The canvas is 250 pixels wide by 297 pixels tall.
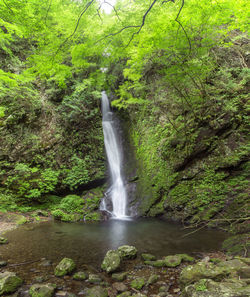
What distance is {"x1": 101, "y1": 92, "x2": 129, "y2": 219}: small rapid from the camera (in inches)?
376

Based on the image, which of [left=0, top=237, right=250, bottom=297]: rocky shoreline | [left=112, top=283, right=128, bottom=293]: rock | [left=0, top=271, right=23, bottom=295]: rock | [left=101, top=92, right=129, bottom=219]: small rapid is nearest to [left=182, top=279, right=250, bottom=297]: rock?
[left=0, top=237, right=250, bottom=297]: rocky shoreline

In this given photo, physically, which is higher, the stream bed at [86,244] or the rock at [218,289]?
the rock at [218,289]

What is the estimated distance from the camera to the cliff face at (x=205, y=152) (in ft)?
22.5

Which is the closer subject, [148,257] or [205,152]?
[148,257]

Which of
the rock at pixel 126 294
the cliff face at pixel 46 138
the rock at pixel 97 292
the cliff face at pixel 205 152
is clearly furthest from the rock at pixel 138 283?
the cliff face at pixel 46 138

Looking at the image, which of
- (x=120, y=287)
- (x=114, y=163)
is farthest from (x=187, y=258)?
(x=114, y=163)

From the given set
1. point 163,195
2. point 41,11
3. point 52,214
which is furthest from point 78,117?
point 41,11

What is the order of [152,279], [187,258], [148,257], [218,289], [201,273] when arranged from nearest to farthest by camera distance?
[218,289] < [201,273] < [152,279] < [187,258] < [148,257]

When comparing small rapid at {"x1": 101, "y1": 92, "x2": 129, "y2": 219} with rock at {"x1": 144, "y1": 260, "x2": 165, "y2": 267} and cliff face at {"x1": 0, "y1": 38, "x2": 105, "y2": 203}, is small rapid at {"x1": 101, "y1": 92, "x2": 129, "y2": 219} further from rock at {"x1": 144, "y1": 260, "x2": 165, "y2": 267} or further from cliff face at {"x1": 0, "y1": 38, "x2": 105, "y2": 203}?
rock at {"x1": 144, "y1": 260, "x2": 165, "y2": 267}

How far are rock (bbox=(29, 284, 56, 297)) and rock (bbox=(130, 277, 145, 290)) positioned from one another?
4.47 feet

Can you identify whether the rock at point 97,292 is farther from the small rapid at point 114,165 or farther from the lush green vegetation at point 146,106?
the small rapid at point 114,165

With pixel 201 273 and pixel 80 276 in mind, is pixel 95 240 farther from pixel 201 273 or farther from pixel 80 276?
pixel 201 273

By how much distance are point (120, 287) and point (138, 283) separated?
12.9 inches

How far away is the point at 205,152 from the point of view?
309 inches
